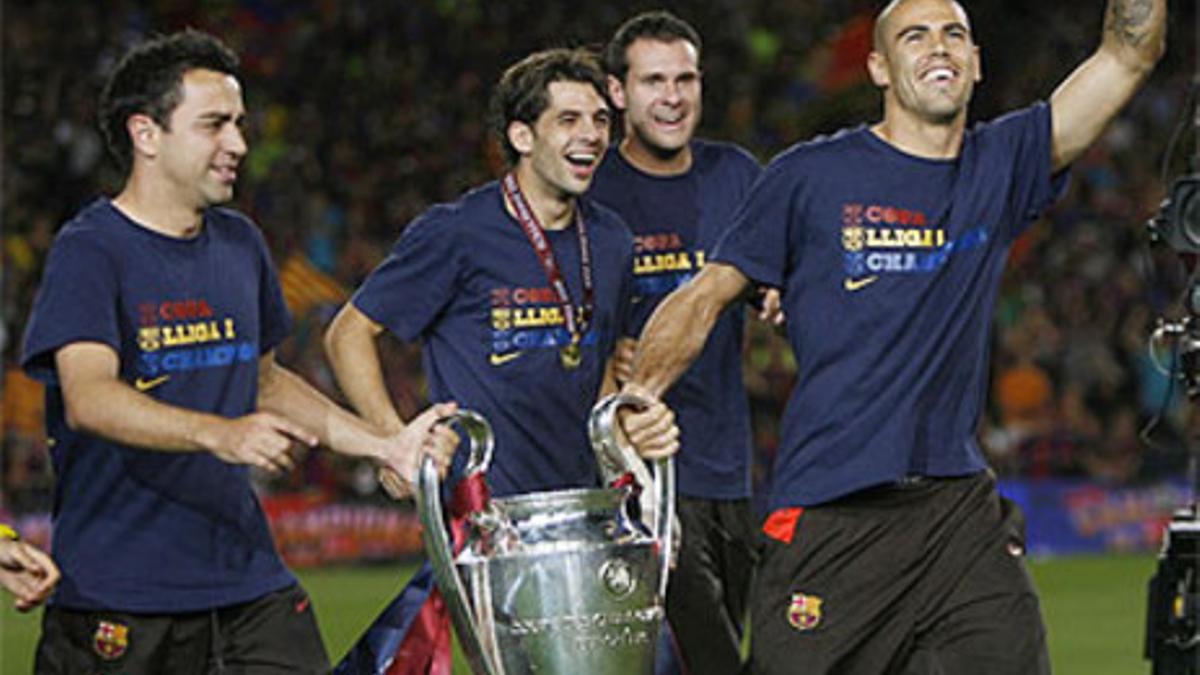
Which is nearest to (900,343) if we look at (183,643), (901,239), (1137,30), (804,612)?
(901,239)

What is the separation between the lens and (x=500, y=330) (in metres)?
6.71

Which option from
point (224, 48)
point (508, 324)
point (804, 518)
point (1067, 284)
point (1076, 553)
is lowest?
point (1076, 553)

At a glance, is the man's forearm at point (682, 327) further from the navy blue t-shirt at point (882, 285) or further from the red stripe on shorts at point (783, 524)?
the red stripe on shorts at point (783, 524)

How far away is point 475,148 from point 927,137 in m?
13.6

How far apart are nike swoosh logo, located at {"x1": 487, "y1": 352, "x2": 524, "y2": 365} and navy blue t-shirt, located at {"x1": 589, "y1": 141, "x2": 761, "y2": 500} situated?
0.93 metres

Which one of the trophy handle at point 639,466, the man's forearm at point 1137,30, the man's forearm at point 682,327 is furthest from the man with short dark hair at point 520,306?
the man's forearm at point 1137,30

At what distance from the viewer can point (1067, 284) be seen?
18.0m

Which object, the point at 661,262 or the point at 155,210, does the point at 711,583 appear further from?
the point at 155,210

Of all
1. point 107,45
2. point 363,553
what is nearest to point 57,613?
point 363,553

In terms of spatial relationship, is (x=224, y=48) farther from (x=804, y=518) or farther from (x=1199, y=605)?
(x=1199, y=605)

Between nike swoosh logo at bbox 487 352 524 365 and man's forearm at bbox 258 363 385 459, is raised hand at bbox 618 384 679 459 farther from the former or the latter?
nike swoosh logo at bbox 487 352 524 365

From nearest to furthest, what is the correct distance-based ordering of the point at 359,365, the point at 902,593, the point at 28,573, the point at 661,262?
A: the point at 28,573
the point at 902,593
the point at 359,365
the point at 661,262

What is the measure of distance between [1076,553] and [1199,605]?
1024cm

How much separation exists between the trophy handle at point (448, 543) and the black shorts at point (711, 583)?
2.07 m
